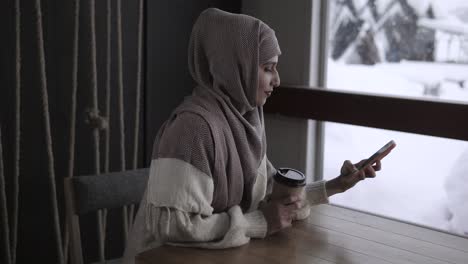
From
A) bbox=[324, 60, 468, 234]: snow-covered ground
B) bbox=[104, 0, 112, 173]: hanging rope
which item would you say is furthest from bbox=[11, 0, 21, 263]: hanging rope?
bbox=[324, 60, 468, 234]: snow-covered ground

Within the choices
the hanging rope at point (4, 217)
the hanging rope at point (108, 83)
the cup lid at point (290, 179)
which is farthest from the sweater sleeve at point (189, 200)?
the hanging rope at point (108, 83)

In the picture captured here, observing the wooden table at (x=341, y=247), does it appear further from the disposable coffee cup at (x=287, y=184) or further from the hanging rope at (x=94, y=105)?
the hanging rope at (x=94, y=105)

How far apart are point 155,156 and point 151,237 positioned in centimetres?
20

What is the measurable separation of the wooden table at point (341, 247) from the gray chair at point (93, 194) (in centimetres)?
39

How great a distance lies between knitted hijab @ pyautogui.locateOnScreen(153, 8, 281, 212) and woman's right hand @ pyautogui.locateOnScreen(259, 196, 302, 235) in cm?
12

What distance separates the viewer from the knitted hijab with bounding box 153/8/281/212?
1.38 metres

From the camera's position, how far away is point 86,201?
1574 mm

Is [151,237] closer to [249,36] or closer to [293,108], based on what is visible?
[249,36]

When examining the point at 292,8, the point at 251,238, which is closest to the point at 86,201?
the point at 251,238

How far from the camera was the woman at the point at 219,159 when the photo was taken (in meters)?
1.27

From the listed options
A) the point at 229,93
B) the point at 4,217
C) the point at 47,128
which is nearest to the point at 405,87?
the point at 229,93

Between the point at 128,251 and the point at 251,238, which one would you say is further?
the point at 128,251

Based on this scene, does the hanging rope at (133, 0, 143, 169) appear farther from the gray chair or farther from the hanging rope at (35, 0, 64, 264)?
the gray chair

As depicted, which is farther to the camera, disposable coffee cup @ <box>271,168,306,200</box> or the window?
the window
